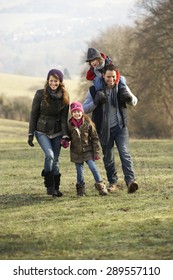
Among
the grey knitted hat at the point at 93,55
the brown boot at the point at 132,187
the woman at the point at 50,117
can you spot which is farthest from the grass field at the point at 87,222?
the grey knitted hat at the point at 93,55

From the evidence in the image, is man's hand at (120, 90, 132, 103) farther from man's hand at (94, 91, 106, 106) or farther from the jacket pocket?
the jacket pocket

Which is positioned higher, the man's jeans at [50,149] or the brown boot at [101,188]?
the man's jeans at [50,149]

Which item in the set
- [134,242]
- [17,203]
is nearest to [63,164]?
[17,203]

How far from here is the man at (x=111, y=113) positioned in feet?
43.3

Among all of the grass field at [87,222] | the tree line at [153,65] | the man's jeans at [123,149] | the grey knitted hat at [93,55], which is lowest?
the grass field at [87,222]

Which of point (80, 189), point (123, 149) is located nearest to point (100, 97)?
point (123, 149)

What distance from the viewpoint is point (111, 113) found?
44.3 ft

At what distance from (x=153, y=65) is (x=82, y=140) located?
35774mm

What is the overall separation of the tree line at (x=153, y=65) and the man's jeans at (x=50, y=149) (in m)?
34.3

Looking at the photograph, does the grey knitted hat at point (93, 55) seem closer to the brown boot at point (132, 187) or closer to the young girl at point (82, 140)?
the young girl at point (82, 140)

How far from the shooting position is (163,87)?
167ft

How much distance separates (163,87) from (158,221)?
133ft

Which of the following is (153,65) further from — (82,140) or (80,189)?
(82,140)
